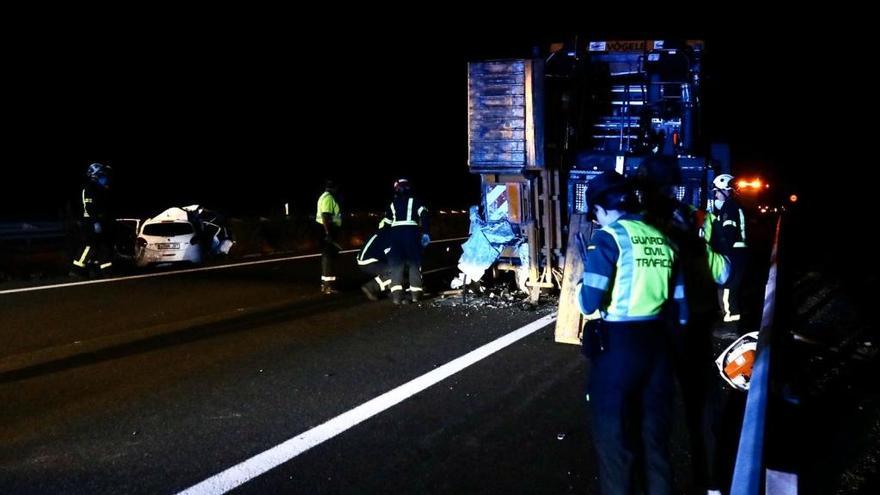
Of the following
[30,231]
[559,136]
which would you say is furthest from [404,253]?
[30,231]

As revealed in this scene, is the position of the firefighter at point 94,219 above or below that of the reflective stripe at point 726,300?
above

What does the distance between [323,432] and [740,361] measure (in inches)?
116

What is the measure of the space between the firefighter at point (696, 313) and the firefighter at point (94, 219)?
37.5ft

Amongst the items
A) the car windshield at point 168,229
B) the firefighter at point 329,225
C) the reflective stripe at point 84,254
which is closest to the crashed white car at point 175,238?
the car windshield at point 168,229

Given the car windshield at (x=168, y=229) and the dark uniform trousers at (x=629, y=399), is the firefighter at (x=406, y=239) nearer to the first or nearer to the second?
the car windshield at (x=168, y=229)

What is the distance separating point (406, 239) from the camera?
10664 millimetres

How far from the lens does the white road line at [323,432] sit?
14.5 feet

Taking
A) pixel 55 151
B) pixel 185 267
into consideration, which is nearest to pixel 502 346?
pixel 185 267

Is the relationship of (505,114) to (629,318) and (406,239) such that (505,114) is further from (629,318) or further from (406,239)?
(629,318)

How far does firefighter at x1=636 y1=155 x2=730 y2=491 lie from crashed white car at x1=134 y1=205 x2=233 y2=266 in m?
12.7

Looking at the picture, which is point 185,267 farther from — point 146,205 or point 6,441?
point 146,205

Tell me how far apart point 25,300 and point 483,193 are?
6.81 m

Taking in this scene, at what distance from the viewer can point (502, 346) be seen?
8.11 metres

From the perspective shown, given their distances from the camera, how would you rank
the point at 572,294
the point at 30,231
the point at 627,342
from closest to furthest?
the point at 627,342 → the point at 572,294 → the point at 30,231
